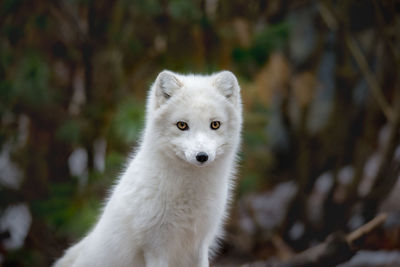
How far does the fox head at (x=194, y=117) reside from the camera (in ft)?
6.27

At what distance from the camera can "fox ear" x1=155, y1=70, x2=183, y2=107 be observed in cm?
206

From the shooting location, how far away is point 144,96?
13.6 feet

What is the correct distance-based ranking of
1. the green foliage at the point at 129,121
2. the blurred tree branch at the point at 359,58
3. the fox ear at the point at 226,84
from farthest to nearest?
the blurred tree branch at the point at 359,58
the green foliage at the point at 129,121
the fox ear at the point at 226,84

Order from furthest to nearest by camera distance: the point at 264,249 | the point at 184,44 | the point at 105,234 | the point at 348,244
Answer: the point at 264,249, the point at 184,44, the point at 348,244, the point at 105,234

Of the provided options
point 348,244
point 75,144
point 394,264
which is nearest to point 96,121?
point 75,144

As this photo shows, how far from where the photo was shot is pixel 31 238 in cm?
428

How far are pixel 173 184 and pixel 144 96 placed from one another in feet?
7.32

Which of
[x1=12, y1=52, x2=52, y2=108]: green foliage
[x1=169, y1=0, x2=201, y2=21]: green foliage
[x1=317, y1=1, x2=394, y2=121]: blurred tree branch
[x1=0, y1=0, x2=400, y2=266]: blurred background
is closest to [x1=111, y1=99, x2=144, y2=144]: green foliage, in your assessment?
[x1=0, y1=0, x2=400, y2=266]: blurred background

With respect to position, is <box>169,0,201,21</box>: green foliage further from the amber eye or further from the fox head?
the amber eye

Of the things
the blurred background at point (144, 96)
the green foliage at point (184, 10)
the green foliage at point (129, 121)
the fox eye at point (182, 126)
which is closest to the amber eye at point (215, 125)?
the fox eye at point (182, 126)

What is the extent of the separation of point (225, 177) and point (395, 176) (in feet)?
6.77

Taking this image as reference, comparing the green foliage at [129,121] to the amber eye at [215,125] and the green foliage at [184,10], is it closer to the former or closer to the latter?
the green foliage at [184,10]

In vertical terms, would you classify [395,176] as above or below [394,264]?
above

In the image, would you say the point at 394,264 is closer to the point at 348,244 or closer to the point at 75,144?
the point at 348,244
